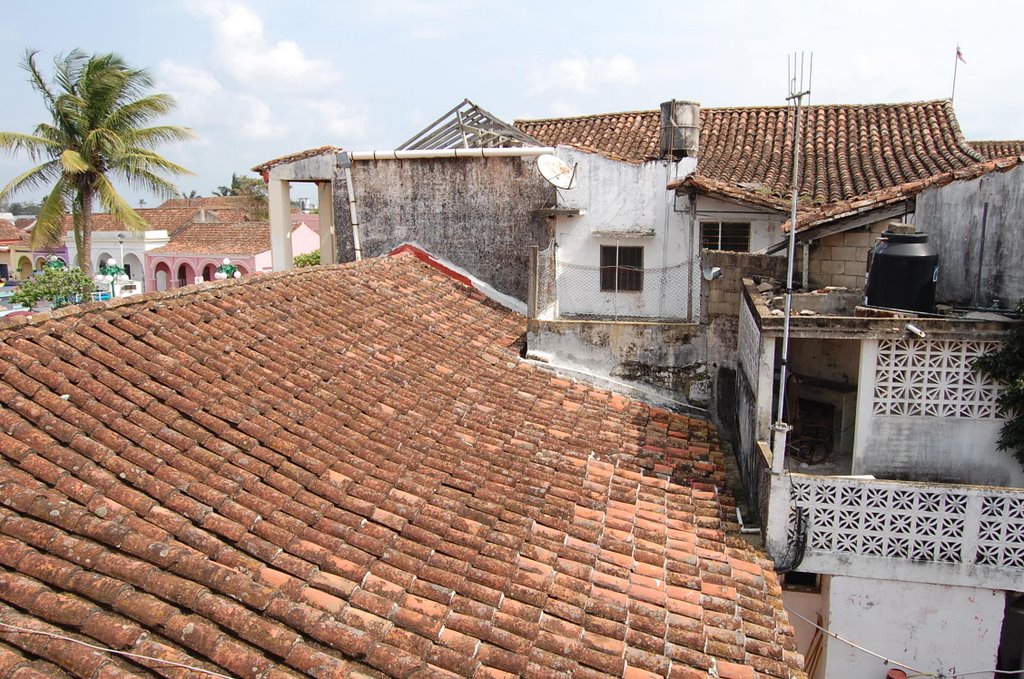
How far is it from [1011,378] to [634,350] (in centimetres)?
481

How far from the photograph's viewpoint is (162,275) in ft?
135

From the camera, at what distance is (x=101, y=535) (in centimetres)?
428

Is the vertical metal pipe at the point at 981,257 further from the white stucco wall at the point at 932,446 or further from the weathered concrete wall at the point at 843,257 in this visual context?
the weathered concrete wall at the point at 843,257

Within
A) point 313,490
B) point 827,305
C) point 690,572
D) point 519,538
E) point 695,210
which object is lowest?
point 690,572

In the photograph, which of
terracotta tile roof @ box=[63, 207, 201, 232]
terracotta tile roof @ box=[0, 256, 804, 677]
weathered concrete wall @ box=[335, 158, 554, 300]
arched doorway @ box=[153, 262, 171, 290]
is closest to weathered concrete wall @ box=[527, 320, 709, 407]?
weathered concrete wall @ box=[335, 158, 554, 300]

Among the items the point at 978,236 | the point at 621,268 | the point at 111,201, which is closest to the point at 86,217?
the point at 111,201

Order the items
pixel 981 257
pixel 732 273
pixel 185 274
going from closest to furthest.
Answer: pixel 981 257 → pixel 732 273 → pixel 185 274

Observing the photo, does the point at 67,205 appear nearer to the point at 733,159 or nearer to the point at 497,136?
the point at 497,136

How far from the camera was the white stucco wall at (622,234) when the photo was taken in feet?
40.4

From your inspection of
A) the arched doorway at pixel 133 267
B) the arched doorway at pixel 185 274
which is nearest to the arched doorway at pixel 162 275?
the arched doorway at pixel 185 274

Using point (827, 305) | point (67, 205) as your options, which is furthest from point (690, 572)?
point (67, 205)

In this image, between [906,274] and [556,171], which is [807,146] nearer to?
[556,171]

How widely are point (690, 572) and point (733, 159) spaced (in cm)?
1106

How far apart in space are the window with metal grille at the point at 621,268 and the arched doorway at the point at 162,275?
113 ft
